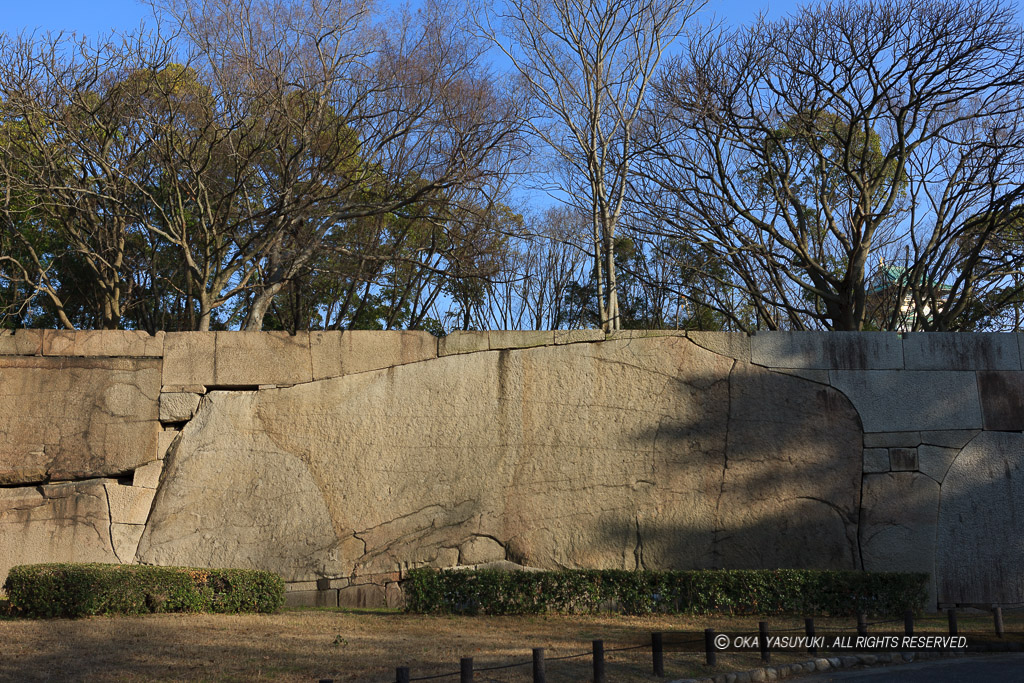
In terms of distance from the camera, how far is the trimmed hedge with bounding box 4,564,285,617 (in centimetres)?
764

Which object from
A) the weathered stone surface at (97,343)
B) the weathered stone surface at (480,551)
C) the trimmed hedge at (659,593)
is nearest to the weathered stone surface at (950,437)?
the trimmed hedge at (659,593)

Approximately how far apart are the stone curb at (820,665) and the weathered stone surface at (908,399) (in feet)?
12.1

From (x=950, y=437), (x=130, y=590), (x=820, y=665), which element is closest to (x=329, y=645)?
(x=130, y=590)

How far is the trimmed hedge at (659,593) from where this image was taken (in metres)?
8.52

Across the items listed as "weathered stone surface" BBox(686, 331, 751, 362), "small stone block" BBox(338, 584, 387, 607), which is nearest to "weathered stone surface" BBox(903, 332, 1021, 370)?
"weathered stone surface" BBox(686, 331, 751, 362)

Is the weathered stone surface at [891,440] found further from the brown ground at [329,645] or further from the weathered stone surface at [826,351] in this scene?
the brown ground at [329,645]

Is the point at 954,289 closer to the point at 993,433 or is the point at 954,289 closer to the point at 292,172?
the point at 993,433

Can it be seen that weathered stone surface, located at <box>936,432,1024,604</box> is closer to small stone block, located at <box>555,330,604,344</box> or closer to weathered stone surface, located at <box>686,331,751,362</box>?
weathered stone surface, located at <box>686,331,751,362</box>

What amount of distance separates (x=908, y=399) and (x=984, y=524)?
1.78 meters

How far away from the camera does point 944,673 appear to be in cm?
620

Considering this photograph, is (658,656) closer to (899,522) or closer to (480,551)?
(480,551)

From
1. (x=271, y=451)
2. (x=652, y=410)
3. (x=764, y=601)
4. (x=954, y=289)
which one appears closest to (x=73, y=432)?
(x=271, y=451)

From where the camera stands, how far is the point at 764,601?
8.55 m

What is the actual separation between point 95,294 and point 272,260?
623 centimetres
